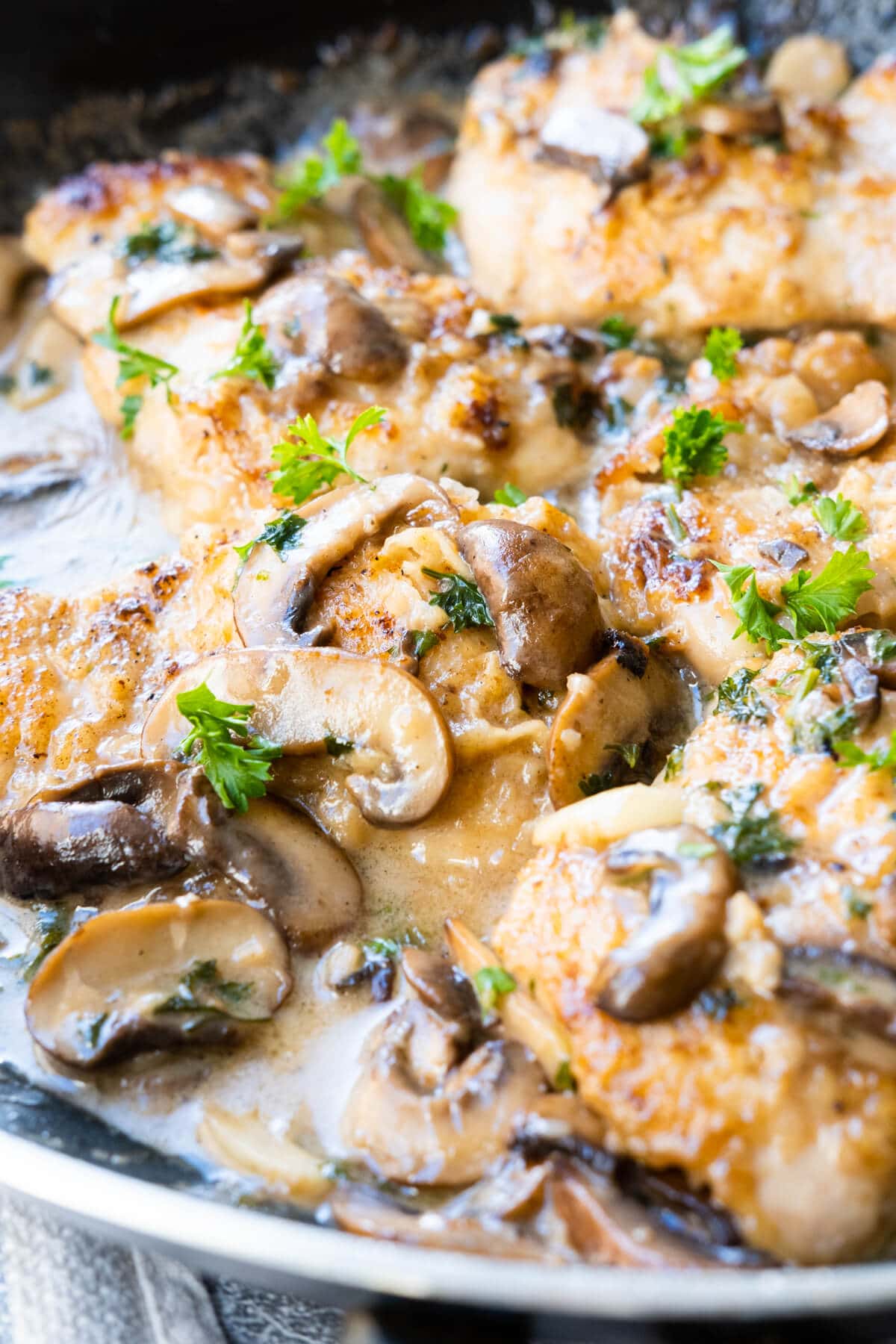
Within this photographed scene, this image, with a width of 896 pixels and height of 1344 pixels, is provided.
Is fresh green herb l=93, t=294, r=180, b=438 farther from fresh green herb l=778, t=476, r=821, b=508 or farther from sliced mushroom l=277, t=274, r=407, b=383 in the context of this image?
fresh green herb l=778, t=476, r=821, b=508

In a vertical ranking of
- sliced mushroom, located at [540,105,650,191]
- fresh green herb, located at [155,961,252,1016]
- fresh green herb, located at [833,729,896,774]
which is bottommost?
fresh green herb, located at [155,961,252,1016]

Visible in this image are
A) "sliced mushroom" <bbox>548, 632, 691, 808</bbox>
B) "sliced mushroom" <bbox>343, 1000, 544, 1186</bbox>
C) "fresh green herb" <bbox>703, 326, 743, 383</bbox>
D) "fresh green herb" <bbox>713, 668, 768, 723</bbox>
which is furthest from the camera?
"fresh green herb" <bbox>703, 326, 743, 383</bbox>

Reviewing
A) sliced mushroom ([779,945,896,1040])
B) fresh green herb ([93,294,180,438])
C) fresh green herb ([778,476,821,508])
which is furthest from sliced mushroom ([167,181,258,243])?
sliced mushroom ([779,945,896,1040])

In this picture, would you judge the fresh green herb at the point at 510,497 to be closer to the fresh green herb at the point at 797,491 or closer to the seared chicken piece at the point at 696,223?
the fresh green herb at the point at 797,491

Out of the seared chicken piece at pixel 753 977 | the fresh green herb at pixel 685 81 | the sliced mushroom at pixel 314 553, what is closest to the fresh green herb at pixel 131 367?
the sliced mushroom at pixel 314 553

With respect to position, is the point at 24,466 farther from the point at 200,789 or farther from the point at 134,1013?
the point at 134,1013
